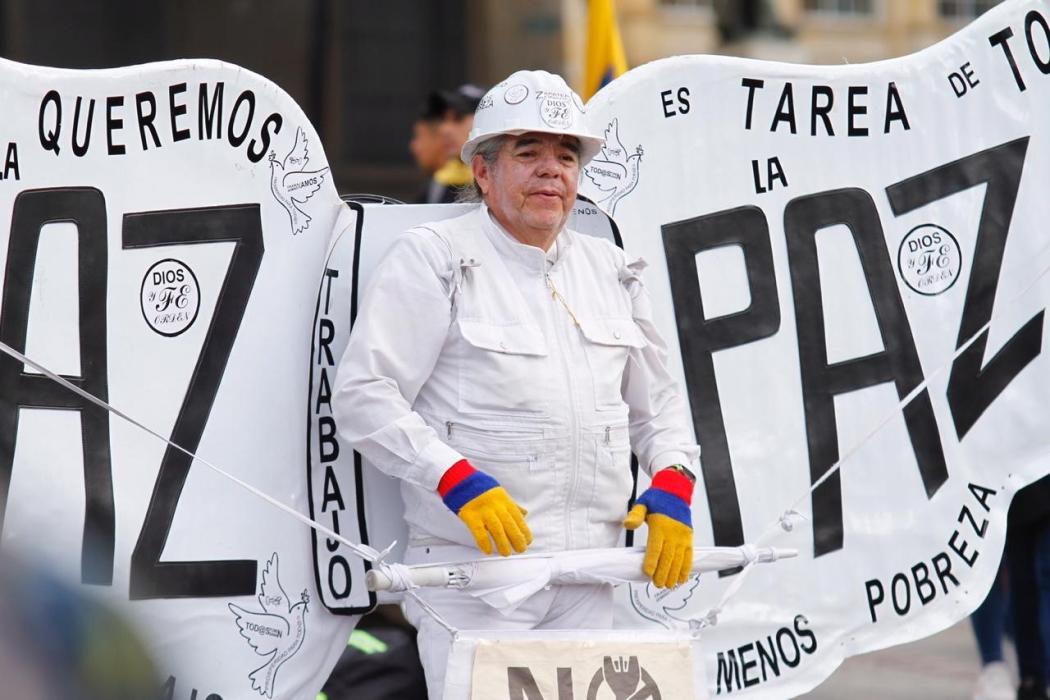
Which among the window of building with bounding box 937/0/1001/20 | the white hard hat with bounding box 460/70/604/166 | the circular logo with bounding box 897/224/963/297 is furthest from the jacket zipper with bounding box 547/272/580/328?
the window of building with bounding box 937/0/1001/20

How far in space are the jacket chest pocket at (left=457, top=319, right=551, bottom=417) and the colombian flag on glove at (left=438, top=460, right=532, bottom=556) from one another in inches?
8.5

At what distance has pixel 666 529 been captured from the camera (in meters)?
3.95

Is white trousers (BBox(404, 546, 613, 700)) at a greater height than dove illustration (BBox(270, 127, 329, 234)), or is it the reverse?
dove illustration (BBox(270, 127, 329, 234))

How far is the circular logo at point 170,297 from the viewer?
4195 millimetres

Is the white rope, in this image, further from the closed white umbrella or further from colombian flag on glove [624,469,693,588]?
colombian flag on glove [624,469,693,588]

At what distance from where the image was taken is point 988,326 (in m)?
4.90

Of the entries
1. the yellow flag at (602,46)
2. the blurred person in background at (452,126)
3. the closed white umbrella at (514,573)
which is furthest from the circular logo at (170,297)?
the blurred person in background at (452,126)

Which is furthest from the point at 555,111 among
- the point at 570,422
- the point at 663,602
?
the point at 663,602

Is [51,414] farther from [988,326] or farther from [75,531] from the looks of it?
[988,326]

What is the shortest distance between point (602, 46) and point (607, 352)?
7.88 feet

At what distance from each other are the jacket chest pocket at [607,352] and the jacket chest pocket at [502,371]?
12 cm

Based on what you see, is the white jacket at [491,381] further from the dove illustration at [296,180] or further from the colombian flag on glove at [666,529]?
the dove illustration at [296,180]

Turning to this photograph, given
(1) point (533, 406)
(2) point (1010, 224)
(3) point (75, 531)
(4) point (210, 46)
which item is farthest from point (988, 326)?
(4) point (210, 46)

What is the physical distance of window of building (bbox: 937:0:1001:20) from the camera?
2209cm
